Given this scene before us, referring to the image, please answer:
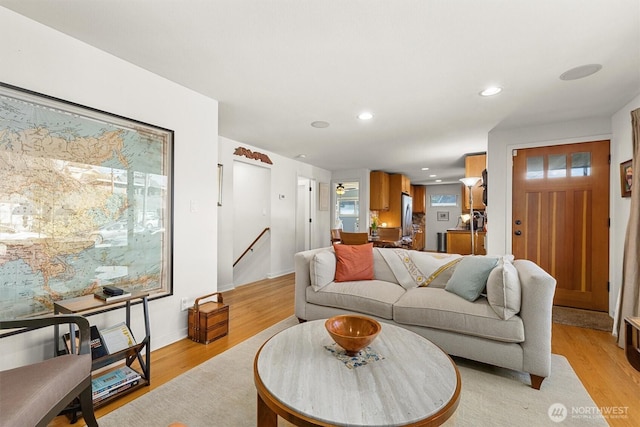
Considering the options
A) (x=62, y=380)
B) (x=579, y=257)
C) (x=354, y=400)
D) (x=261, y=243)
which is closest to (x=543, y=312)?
(x=354, y=400)

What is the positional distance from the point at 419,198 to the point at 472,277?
761 cm

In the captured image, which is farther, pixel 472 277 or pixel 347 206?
pixel 347 206

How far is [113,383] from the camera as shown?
68.4 inches

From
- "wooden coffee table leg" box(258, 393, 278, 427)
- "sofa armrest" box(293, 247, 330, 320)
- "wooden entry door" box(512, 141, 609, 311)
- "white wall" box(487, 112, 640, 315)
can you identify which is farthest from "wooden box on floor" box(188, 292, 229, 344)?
"wooden entry door" box(512, 141, 609, 311)

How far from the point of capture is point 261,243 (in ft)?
17.0

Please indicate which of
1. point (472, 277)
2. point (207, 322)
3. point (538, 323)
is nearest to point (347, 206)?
point (472, 277)

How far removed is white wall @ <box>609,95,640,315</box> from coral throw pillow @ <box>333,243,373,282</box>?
8.35 feet

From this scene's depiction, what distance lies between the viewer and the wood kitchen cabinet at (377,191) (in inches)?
267

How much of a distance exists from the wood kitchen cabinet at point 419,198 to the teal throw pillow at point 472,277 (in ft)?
23.8

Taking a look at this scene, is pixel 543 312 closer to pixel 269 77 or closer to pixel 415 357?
pixel 415 357

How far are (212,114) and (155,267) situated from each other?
1544 mm

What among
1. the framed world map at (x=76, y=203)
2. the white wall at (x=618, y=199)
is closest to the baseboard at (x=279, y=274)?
the framed world map at (x=76, y=203)

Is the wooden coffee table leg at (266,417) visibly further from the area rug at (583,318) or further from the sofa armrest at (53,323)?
the area rug at (583,318)

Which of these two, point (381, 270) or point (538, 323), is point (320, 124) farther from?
point (538, 323)
